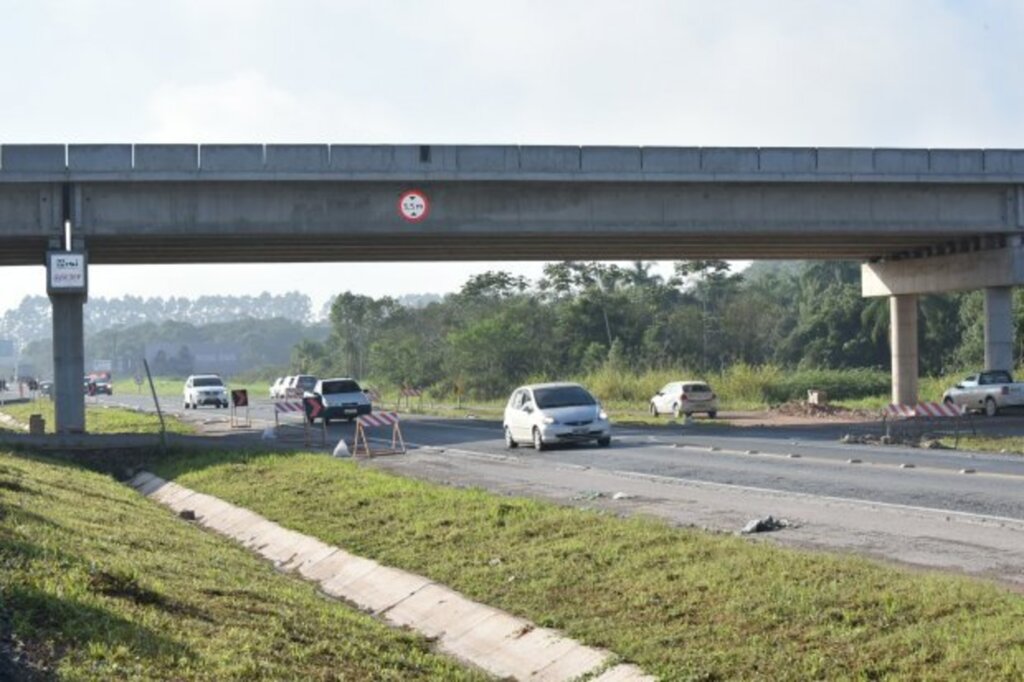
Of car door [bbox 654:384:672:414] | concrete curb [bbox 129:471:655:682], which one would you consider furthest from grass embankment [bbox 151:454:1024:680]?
car door [bbox 654:384:672:414]

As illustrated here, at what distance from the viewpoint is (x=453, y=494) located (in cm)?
2205

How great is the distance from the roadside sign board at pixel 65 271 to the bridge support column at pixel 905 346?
2911 cm

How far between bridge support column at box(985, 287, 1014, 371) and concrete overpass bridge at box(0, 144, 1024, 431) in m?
0.06

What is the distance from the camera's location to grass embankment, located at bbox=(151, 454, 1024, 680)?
32.5 feet

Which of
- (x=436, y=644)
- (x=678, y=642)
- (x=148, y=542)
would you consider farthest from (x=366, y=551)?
(x=678, y=642)

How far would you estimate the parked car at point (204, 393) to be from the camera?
79.1m

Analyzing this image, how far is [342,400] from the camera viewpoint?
53.7 meters

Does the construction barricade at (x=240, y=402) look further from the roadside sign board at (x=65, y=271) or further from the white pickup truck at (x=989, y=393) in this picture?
the white pickup truck at (x=989, y=393)

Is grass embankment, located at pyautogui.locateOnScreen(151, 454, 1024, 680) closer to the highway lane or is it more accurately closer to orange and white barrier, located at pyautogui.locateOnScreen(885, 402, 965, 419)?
the highway lane

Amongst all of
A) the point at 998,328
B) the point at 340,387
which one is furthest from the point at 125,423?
the point at 998,328

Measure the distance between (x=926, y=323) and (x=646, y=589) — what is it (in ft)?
264

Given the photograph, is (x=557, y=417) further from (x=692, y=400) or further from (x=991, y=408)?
(x=692, y=400)

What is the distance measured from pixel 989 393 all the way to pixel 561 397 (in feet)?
60.0

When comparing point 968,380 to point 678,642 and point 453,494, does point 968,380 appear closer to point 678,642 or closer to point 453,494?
point 453,494
